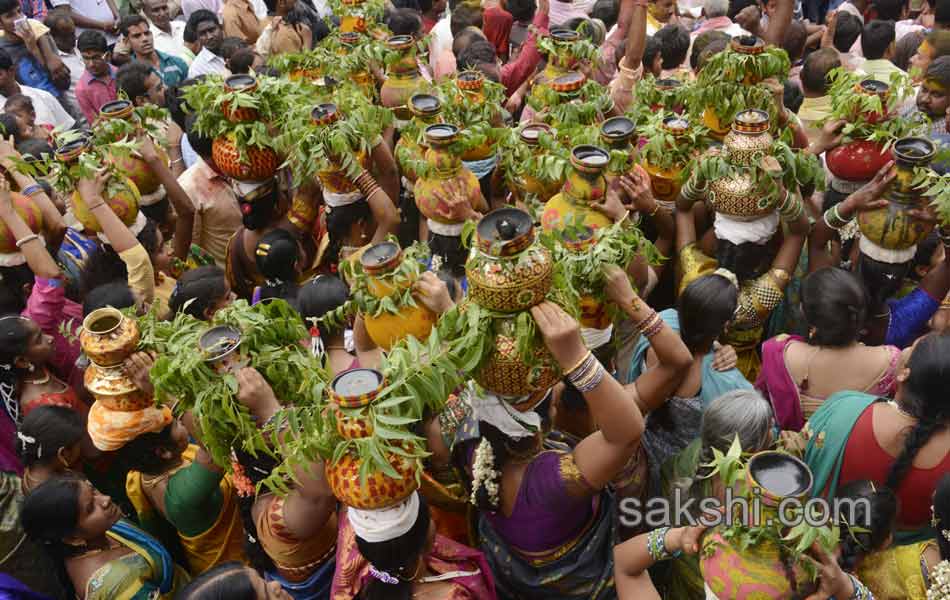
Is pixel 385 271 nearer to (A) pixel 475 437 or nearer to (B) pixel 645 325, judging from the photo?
(A) pixel 475 437

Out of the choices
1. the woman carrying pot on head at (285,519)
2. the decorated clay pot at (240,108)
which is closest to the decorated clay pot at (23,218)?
the decorated clay pot at (240,108)

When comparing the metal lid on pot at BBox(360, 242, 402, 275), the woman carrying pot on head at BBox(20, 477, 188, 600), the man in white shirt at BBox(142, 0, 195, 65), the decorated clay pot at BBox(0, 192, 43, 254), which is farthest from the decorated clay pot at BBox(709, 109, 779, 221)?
the man in white shirt at BBox(142, 0, 195, 65)

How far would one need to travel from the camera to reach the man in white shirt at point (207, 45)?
8508mm

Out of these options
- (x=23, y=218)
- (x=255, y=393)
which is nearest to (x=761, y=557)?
(x=255, y=393)

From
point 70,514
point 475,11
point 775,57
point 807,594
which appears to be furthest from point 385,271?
point 475,11

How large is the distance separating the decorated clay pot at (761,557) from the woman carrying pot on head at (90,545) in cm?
243

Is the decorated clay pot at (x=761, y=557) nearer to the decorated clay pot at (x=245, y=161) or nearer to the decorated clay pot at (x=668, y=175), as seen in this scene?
the decorated clay pot at (x=668, y=175)

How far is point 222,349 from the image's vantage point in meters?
3.06

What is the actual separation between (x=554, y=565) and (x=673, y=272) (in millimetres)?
2535

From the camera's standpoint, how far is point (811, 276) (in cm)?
374

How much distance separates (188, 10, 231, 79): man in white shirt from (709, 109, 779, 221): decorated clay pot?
5.94m

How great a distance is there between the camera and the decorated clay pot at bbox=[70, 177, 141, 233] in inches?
191

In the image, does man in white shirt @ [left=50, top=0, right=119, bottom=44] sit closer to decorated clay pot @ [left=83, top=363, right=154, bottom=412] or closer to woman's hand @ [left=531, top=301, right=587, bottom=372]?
decorated clay pot @ [left=83, top=363, right=154, bottom=412]

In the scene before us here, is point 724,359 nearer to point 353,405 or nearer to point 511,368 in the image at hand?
point 511,368
